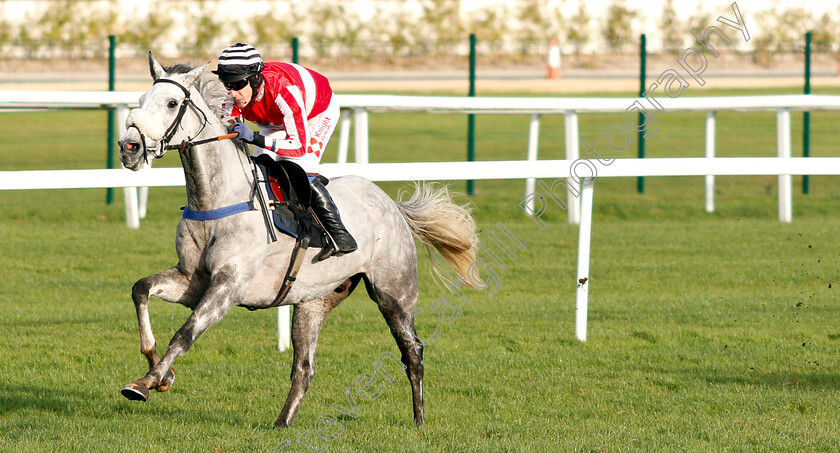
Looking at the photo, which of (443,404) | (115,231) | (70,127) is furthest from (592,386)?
(70,127)

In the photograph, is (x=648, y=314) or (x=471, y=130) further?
(x=471, y=130)

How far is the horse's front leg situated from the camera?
4.38 metres

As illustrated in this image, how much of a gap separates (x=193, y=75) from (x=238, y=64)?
0.69ft

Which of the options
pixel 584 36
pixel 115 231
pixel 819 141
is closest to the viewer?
pixel 115 231

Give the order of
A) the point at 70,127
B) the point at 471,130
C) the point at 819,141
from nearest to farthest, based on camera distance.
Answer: the point at 471,130 < the point at 819,141 < the point at 70,127

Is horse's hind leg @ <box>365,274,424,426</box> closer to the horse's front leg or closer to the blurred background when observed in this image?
the horse's front leg

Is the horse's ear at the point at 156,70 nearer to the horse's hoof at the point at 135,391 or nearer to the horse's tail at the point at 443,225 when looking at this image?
the horse's hoof at the point at 135,391

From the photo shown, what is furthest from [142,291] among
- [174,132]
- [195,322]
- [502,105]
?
[502,105]

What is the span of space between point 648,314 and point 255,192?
3919mm

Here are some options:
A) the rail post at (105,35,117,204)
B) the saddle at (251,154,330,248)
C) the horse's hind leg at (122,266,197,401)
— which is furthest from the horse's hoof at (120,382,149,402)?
the rail post at (105,35,117,204)

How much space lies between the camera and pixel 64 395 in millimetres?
5672

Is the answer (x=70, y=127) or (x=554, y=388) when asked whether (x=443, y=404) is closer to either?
(x=554, y=388)

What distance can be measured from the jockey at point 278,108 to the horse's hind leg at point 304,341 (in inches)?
19.3

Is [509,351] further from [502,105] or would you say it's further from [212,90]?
[502,105]
